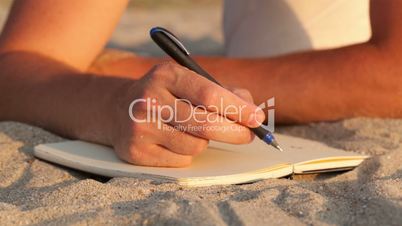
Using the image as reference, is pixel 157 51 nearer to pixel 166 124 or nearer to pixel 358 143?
pixel 358 143

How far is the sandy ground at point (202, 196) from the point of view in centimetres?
128

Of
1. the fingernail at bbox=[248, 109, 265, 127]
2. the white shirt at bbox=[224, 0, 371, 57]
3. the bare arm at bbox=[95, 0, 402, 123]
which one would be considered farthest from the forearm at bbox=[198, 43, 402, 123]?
the fingernail at bbox=[248, 109, 265, 127]

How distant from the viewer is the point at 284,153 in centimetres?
172

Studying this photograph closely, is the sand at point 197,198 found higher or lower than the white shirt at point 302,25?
lower

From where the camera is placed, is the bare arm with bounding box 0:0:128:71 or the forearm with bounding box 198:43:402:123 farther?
the bare arm with bounding box 0:0:128:71

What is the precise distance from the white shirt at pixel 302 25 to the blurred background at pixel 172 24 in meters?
1.14

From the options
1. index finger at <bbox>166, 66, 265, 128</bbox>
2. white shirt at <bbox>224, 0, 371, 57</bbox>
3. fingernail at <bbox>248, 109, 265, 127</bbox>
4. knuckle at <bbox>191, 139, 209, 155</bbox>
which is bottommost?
knuckle at <bbox>191, 139, 209, 155</bbox>

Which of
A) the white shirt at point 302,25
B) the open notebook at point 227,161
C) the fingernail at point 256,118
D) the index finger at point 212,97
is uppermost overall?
the white shirt at point 302,25

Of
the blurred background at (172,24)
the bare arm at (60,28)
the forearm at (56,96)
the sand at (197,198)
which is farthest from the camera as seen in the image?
the blurred background at (172,24)

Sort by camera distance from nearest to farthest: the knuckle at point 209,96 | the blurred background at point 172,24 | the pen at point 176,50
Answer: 1. the knuckle at point 209,96
2. the pen at point 176,50
3. the blurred background at point 172,24

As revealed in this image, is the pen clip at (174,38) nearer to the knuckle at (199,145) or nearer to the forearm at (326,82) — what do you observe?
the knuckle at (199,145)

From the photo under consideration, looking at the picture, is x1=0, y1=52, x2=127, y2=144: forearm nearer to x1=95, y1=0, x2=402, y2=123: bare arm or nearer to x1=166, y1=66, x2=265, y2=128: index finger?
x1=166, y1=66, x2=265, y2=128: index finger

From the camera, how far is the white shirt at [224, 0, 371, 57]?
2309mm

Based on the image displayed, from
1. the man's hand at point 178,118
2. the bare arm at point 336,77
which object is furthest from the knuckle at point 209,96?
the bare arm at point 336,77
